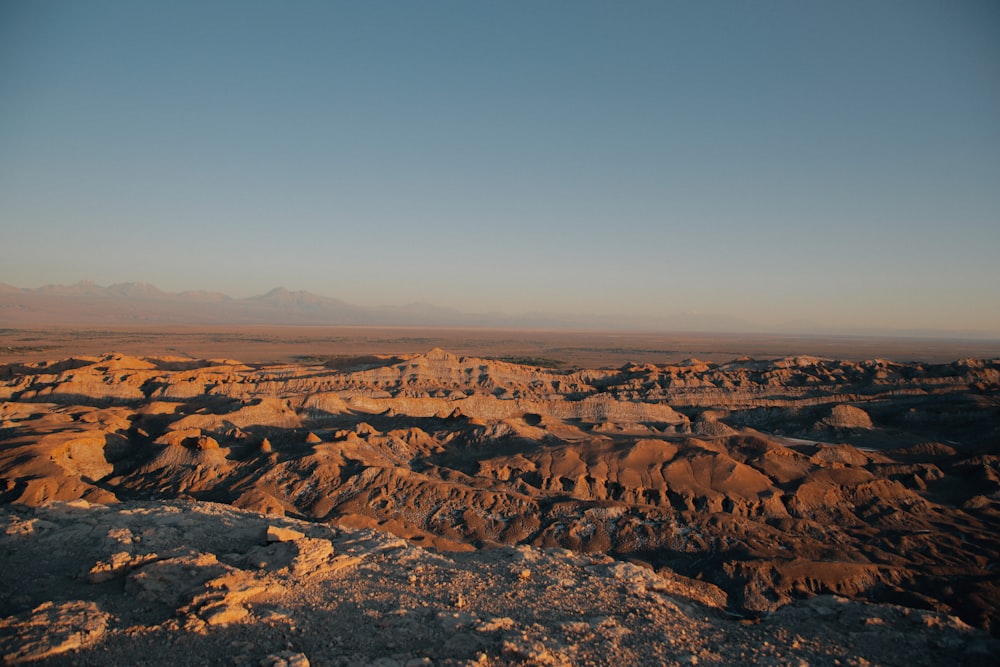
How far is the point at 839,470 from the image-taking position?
81.5 feet

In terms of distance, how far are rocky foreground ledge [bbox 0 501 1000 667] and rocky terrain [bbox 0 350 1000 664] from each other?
0.24 feet

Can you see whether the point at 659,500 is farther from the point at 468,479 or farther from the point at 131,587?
the point at 131,587

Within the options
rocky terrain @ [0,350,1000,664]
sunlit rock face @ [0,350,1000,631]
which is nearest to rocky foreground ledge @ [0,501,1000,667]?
rocky terrain @ [0,350,1000,664]

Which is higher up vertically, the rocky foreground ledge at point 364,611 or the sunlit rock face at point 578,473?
the rocky foreground ledge at point 364,611

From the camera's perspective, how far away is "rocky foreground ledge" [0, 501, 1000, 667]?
8109 mm

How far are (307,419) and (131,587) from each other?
25.8m

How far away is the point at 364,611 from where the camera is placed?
943 centimetres

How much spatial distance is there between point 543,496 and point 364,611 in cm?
1385

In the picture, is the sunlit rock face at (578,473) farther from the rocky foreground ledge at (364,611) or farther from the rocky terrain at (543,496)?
the rocky foreground ledge at (364,611)

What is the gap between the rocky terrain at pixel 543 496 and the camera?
9711 mm

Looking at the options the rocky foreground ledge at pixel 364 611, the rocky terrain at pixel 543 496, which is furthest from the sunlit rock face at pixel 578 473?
the rocky foreground ledge at pixel 364 611

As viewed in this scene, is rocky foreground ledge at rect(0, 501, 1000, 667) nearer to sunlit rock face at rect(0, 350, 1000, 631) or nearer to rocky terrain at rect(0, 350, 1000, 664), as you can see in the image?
rocky terrain at rect(0, 350, 1000, 664)

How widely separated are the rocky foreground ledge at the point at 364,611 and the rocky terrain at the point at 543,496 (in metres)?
0.07

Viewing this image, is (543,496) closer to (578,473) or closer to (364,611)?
(578,473)
